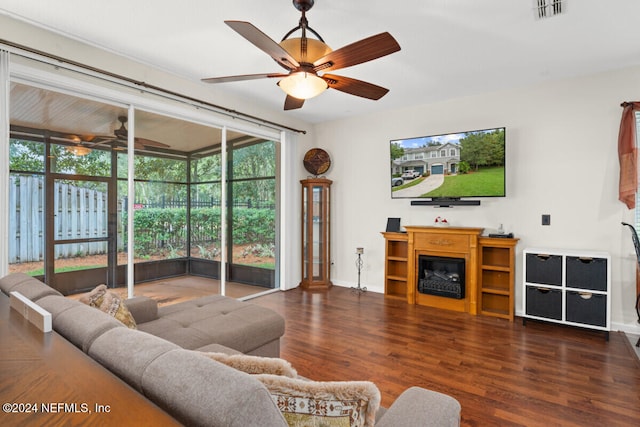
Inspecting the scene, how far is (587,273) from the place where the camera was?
3287 millimetres

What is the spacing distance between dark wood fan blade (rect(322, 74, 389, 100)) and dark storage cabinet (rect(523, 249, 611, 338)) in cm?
244

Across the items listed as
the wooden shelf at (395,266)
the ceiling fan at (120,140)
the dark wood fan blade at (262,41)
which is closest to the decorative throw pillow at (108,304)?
the dark wood fan blade at (262,41)

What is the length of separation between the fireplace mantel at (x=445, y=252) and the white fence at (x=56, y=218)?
3.57 meters

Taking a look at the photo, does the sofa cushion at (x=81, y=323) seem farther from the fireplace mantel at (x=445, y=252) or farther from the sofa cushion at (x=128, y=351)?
the fireplace mantel at (x=445, y=252)

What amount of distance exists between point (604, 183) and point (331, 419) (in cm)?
412

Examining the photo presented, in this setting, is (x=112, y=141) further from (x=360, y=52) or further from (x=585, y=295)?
(x=585, y=295)

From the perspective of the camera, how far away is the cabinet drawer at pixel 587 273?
3.22 meters

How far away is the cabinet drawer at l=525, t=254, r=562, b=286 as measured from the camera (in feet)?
11.2

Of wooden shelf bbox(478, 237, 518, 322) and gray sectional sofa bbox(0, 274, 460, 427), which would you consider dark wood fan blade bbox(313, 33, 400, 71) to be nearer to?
gray sectional sofa bbox(0, 274, 460, 427)

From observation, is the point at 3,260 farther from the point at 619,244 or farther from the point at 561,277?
the point at 619,244

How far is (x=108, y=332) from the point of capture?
1.10 metres

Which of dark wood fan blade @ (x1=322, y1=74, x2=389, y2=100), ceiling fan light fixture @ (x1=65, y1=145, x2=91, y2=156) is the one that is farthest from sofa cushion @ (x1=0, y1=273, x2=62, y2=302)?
dark wood fan blade @ (x1=322, y1=74, x2=389, y2=100)

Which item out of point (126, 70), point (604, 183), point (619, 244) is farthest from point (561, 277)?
point (126, 70)

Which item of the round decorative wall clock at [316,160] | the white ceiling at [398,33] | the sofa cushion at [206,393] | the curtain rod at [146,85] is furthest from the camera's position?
the round decorative wall clock at [316,160]
